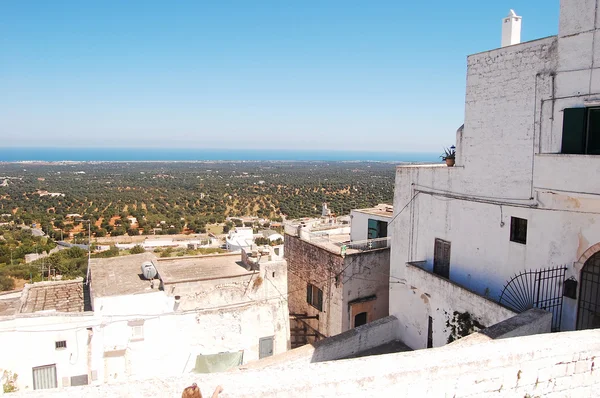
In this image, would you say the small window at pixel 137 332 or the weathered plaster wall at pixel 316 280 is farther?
the weathered plaster wall at pixel 316 280

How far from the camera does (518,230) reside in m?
10.1

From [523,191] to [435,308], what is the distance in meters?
3.90

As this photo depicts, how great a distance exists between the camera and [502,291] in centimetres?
1038

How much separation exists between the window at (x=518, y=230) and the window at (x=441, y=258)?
2.08m

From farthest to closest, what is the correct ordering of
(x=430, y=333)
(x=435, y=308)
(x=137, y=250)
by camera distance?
(x=137, y=250)
(x=430, y=333)
(x=435, y=308)

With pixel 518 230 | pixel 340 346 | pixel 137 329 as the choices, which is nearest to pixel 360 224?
pixel 340 346

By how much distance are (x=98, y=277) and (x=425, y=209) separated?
12562 mm

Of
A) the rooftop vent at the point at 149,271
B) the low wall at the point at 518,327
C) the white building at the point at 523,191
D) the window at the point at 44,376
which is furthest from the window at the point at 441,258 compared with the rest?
the window at the point at 44,376

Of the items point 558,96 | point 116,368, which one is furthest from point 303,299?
point 558,96

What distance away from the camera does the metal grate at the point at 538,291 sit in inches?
365

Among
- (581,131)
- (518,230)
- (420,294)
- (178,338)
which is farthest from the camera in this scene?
(178,338)

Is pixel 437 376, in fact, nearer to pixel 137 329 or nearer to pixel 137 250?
pixel 137 329

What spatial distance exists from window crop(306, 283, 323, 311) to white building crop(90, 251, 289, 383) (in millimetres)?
1241

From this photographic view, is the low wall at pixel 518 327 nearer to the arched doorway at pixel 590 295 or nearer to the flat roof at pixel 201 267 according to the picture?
the arched doorway at pixel 590 295
